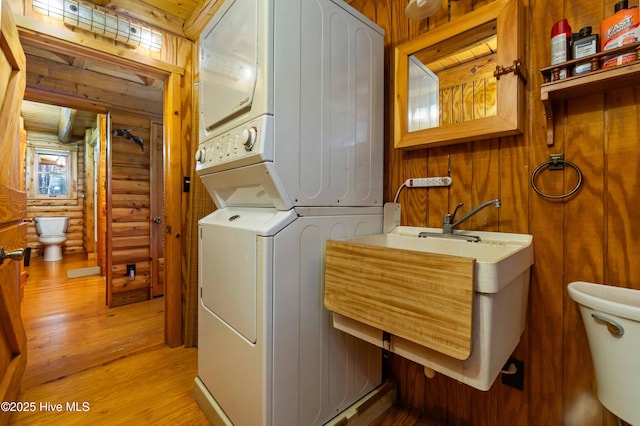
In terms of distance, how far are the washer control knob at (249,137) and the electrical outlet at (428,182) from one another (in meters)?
0.84

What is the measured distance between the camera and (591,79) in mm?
864

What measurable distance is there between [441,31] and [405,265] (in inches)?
44.5

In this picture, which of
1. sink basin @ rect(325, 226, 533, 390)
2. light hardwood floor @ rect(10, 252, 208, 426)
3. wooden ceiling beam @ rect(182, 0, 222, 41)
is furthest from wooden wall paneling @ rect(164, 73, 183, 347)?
sink basin @ rect(325, 226, 533, 390)

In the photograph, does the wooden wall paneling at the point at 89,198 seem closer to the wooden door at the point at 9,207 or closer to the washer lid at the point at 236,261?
the wooden door at the point at 9,207

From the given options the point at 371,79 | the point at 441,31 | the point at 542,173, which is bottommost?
the point at 542,173

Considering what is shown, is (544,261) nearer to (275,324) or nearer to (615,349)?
(615,349)

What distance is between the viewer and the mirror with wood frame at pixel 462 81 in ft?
3.54

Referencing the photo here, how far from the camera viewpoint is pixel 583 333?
1.00 meters

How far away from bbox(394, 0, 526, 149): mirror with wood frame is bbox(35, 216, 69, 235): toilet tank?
6263 mm

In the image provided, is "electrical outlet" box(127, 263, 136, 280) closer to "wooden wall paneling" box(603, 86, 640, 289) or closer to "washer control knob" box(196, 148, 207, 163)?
"washer control knob" box(196, 148, 207, 163)

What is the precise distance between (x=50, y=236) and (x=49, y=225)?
0.74 feet

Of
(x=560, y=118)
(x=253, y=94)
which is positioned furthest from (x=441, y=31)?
(x=253, y=94)

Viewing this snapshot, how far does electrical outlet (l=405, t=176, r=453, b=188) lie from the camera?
1323 millimetres

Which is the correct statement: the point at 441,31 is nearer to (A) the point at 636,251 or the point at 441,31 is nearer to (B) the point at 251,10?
(B) the point at 251,10
